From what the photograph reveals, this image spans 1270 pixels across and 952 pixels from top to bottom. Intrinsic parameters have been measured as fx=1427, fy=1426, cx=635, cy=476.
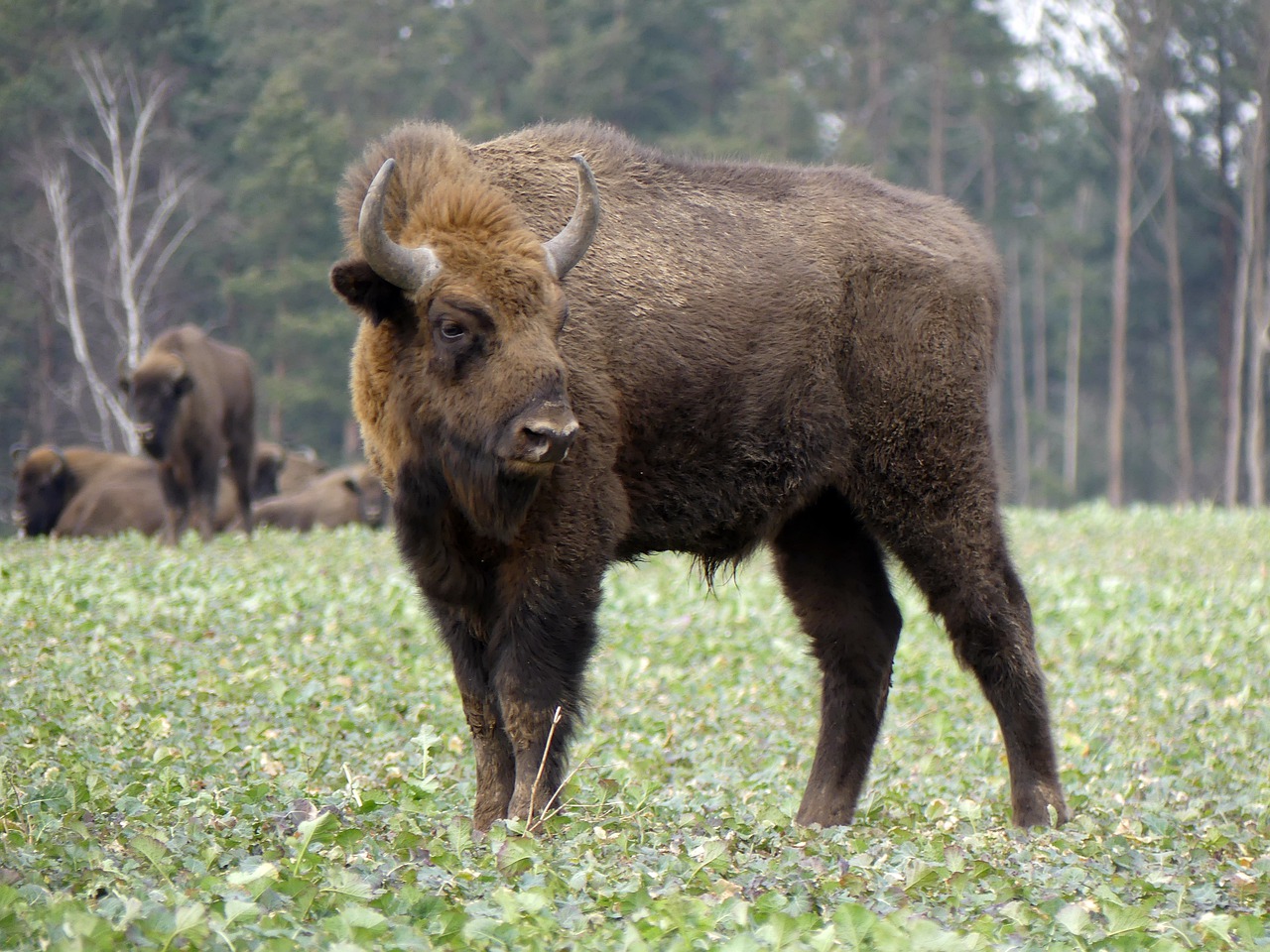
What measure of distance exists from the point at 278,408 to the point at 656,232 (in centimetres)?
3136

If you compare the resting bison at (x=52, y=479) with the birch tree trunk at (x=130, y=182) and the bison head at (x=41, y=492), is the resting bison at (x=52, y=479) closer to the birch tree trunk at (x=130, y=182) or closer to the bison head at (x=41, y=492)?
the bison head at (x=41, y=492)

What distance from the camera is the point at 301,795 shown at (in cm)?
532

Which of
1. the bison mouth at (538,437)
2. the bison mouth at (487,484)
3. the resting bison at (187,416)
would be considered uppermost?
the bison mouth at (538,437)

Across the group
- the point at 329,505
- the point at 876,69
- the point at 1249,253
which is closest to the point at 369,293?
the point at 329,505

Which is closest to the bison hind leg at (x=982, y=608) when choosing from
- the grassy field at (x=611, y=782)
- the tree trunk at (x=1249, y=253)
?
the grassy field at (x=611, y=782)

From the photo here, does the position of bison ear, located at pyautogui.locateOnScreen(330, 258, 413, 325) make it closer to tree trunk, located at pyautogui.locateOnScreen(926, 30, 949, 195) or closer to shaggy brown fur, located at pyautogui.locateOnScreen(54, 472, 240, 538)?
shaggy brown fur, located at pyautogui.locateOnScreen(54, 472, 240, 538)

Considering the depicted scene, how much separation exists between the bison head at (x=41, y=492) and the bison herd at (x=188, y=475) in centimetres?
1

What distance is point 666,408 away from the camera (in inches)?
228

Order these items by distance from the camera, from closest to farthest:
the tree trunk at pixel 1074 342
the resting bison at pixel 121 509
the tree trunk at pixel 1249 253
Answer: the resting bison at pixel 121 509, the tree trunk at pixel 1249 253, the tree trunk at pixel 1074 342

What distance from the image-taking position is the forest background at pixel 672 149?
30.4m

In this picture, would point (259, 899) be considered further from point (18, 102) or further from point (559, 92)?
point (559, 92)

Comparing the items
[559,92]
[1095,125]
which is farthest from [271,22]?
[1095,125]

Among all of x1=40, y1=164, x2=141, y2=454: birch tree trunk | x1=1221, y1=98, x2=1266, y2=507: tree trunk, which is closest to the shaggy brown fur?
x1=40, y1=164, x2=141, y2=454: birch tree trunk

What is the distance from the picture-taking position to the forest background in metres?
30.4
